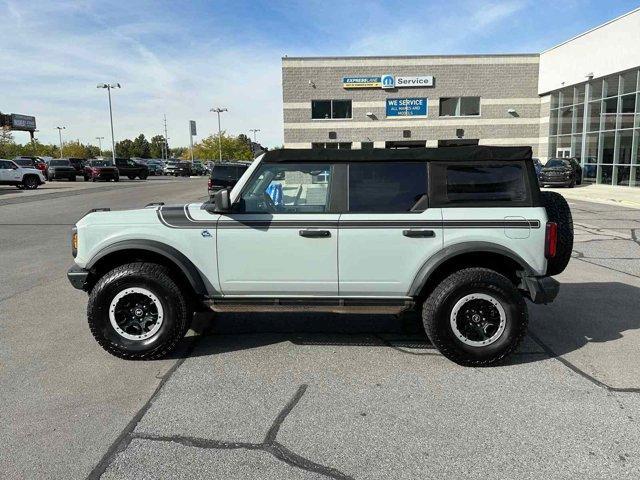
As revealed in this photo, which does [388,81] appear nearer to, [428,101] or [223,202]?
[428,101]

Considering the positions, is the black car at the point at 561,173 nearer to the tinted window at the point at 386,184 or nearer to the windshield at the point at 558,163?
the windshield at the point at 558,163

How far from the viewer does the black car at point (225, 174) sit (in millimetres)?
17000

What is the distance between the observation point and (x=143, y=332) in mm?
4172

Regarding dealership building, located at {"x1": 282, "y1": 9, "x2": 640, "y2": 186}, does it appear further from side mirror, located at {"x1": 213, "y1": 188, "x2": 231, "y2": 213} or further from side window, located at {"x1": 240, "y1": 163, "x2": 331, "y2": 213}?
side mirror, located at {"x1": 213, "y1": 188, "x2": 231, "y2": 213}

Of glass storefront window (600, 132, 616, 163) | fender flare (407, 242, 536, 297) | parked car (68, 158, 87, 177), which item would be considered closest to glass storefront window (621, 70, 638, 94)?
glass storefront window (600, 132, 616, 163)

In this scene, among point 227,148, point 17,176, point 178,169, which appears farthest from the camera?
point 227,148

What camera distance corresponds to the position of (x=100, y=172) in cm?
3669

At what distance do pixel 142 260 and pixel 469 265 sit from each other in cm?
295

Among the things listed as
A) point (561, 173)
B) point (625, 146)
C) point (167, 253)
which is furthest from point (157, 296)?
point (625, 146)

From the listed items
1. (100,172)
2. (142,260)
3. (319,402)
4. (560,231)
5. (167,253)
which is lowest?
(319,402)

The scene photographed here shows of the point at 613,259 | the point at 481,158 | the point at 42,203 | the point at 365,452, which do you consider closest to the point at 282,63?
the point at 42,203

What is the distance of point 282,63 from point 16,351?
2749 cm

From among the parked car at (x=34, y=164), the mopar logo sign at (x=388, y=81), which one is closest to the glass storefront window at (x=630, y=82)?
the mopar logo sign at (x=388, y=81)

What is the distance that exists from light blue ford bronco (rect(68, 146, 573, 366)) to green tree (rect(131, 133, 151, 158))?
13151cm
